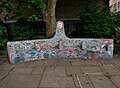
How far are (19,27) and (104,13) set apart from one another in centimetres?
484

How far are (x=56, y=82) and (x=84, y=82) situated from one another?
75cm

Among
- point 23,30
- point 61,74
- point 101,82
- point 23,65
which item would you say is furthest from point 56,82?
point 23,30

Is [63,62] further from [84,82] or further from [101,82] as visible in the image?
[101,82]

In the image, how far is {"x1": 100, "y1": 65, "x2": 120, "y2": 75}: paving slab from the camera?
6039 millimetres

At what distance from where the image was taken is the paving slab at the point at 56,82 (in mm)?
4945

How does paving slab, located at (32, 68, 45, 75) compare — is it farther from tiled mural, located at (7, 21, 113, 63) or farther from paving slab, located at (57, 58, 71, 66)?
tiled mural, located at (7, 21, 113, 63)

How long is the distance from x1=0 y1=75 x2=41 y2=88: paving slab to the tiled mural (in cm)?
186

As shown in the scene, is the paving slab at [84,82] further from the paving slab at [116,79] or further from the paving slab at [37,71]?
the paving slab at [37,71]

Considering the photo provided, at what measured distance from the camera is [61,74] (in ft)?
19.4

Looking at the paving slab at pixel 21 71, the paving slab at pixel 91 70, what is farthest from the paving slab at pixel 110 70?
the paving slab at pixel 21 71

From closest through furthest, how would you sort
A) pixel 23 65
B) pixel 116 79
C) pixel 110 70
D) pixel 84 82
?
pixel 84 82 < pixel 116 79 < pixel 110 70 < pixel 23 65

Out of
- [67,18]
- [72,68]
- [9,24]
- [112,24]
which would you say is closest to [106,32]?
[112,24]

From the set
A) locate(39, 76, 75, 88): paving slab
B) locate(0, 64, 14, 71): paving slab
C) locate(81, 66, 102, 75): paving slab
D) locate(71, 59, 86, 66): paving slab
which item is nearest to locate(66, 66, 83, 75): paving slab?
locate(81, 66, 102, 75): paving slab

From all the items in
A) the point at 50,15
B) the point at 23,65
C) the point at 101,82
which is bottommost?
the point at 101,82
